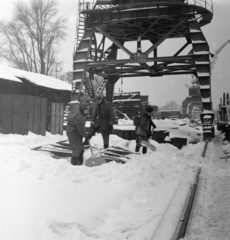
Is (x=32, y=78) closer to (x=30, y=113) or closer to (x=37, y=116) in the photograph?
(x=37, y=116)

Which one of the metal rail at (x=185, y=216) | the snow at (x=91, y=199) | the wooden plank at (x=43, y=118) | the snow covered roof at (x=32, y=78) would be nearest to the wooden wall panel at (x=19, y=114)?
the wooden plank at (x=43, y=118)

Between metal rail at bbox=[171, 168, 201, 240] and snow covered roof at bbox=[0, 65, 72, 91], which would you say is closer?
metal rail at bbox=[171, 168, 201, 240]

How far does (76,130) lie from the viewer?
6.82 meters

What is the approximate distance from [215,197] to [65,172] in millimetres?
2776

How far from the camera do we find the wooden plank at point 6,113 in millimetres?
10812

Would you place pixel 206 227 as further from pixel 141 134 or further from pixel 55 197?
pixel 141 134

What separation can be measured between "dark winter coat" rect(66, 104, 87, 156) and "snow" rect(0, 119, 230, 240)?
0.73 metres

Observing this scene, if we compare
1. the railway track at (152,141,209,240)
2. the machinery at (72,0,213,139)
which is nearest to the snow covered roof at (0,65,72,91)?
the machinery at (72,0,213,139)

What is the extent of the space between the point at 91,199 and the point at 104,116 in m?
4.91

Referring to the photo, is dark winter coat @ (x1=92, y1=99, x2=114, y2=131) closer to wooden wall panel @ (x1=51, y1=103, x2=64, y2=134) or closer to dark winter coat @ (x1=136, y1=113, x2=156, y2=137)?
dark winter coat @ (x1=136, y1=113, x2=156, y2=137)

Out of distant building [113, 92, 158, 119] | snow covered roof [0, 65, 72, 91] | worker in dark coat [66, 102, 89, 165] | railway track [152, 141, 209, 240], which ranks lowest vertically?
railway track [152, 141, 209, 240]

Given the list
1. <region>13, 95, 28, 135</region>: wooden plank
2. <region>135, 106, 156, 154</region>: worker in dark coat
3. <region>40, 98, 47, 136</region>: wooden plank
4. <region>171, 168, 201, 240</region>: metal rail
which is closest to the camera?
<region>171, 168, 201, 240</region>: metal rail

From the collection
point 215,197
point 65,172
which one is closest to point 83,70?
point 65,172

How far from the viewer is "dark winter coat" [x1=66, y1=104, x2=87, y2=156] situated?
263 inches
